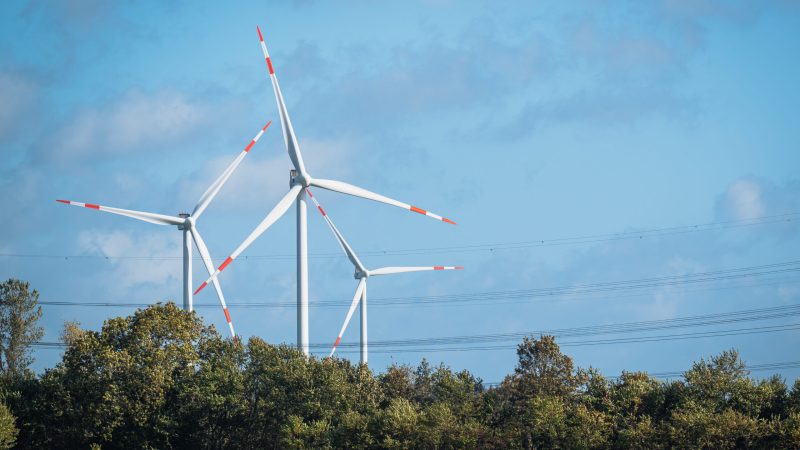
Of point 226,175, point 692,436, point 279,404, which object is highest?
point 226,175

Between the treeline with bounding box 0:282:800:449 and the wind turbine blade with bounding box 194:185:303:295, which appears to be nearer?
the treeline with bounding box 0:282:800:449

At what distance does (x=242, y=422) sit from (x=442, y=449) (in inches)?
814

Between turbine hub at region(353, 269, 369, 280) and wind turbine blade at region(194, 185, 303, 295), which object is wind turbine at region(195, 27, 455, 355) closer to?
wind turbine blade at region(194, 185, 303, 295)

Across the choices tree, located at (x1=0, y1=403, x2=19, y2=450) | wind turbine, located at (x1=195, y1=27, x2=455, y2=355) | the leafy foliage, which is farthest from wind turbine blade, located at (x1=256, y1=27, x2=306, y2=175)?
tree, located at (x1=0, y1=403, x2=19, y2=450)


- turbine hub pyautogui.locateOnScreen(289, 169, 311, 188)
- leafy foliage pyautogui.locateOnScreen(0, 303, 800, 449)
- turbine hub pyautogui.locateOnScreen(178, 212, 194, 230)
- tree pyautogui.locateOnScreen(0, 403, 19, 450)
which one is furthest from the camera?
turbine hub pyautogui.locateOnScreen(178, 212, 194, 230)

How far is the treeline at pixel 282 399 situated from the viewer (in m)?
85.6

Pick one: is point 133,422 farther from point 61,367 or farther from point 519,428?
point 519,428

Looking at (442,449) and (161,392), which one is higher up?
(161,392)

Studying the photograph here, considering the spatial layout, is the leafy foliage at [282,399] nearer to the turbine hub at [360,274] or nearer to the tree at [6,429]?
the tree at [6,429]

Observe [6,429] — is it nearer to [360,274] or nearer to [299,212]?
[299,212]

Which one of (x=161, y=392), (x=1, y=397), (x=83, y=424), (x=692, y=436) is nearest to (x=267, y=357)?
(x=161, y=392)

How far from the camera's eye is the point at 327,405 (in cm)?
9538

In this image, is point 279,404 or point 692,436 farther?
point 279,404

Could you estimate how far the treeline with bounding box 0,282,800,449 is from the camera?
8562 centimetres
